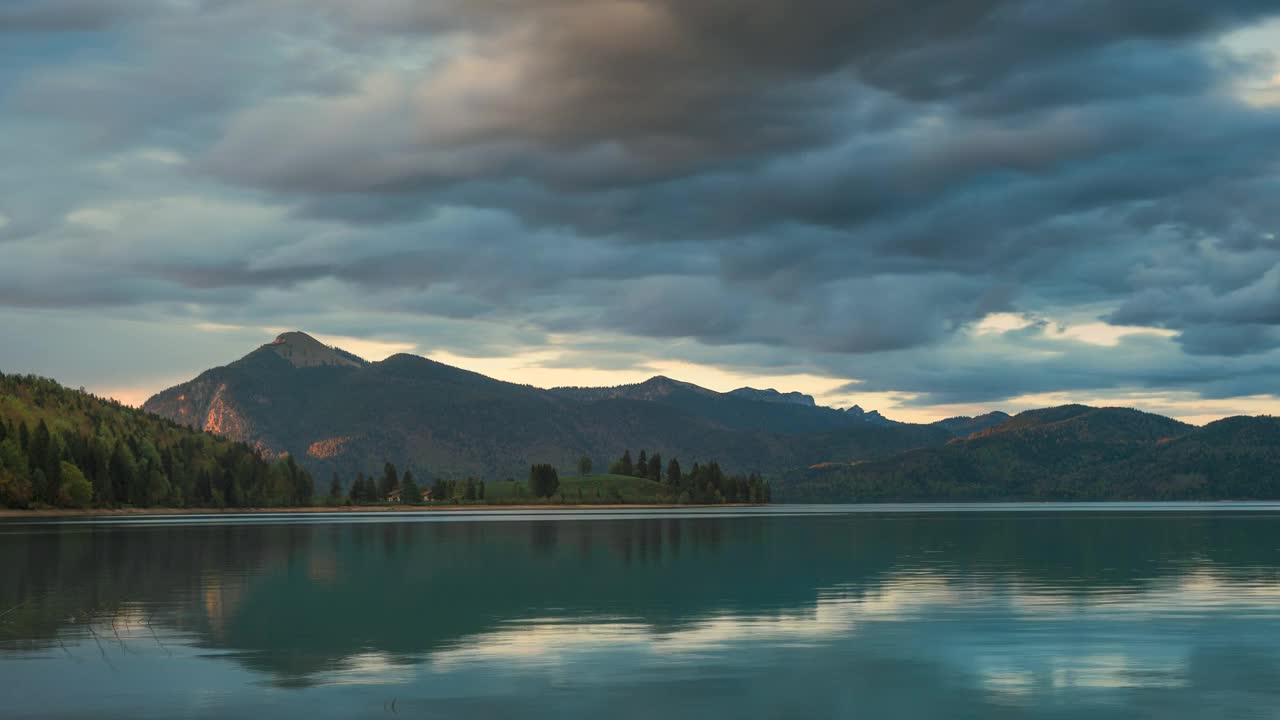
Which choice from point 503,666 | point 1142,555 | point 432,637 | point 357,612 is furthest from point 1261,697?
point 1142,555

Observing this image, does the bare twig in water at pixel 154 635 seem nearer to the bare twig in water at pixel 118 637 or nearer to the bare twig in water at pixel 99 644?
the bare twig in water at pixel 118 637

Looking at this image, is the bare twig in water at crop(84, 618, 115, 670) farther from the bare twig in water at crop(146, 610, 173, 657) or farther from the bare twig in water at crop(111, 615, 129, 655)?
the bare twig in water at crop(146, 610, 173, 657)

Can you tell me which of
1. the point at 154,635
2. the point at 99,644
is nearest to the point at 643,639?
the point at 154,635

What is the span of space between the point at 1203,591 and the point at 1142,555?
49491mm

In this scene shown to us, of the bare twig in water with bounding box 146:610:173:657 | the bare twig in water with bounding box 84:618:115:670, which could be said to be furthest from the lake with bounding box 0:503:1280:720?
the bare twig in water with bounding box 84:618:115:670

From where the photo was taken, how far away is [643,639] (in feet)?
194

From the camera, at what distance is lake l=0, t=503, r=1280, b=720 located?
42.7m

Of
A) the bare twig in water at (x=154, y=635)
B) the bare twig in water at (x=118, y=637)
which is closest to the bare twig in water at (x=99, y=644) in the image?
the bare twig in water at (x=118, y=637)

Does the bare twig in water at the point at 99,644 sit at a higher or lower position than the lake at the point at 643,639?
higher

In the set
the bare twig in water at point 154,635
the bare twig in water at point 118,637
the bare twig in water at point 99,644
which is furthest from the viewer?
the bare twig in water at point 118,637

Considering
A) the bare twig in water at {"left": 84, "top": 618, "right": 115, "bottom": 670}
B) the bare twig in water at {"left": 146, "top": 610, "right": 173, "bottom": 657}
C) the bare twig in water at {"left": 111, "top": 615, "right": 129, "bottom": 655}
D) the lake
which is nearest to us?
the lake

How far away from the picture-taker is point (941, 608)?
238ft

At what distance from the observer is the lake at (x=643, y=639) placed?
4272 cm

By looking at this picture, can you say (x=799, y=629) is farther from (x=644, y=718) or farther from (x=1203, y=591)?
(x=1203, y=591)
